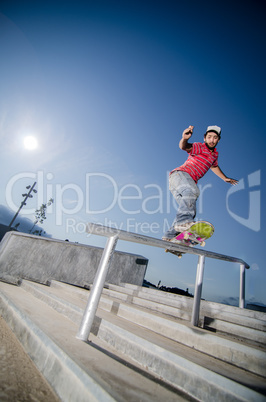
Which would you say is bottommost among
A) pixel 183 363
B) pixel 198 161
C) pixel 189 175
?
pixel 183 363

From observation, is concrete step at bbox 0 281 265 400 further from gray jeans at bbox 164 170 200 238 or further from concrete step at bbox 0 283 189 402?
gray jeans at bbox 164 170 200 238

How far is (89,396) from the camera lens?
30.5 inches

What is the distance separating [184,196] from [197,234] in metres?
0.65

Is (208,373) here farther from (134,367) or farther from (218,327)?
(218,327)

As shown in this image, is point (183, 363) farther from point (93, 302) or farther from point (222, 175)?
point (222, 175)

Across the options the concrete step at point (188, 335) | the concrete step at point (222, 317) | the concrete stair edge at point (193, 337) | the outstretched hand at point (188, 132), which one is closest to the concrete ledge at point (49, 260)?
the concrete step at point (222, 317)

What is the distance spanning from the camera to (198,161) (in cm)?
320

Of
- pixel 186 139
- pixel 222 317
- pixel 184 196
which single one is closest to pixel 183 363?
pixel 222 317

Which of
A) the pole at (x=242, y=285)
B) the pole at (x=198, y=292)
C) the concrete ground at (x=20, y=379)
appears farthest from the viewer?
the pole at (x=242, y=285)

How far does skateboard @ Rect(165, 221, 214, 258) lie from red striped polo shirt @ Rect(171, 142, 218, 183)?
98 centimetres

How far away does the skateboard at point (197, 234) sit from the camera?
2463 mm

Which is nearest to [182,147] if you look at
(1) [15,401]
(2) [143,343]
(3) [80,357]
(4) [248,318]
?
(4) [248,318]

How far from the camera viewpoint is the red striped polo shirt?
3.12m

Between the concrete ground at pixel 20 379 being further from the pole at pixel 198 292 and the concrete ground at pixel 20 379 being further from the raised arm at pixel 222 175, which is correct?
the raised arm at pixel 222 175
